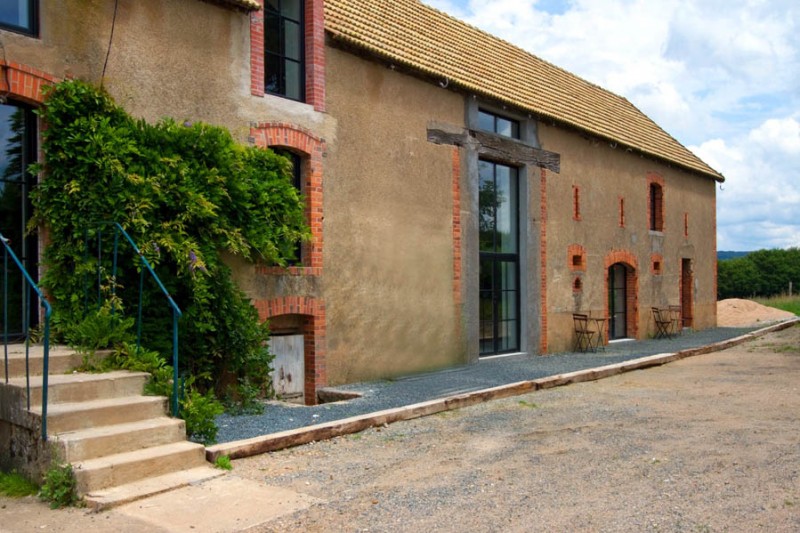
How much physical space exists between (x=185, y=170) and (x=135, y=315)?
1.70m

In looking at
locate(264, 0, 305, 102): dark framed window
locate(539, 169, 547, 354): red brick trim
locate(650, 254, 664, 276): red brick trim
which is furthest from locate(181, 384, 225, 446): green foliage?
locate(650, 254, 664, 276): red brick trim

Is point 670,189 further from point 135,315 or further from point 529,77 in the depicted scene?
point 135,315

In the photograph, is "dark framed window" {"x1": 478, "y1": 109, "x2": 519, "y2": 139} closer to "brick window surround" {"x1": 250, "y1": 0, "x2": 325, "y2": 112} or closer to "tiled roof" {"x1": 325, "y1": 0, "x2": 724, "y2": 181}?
"tiled roof" {"x1": 325, "y1": 0, "x2": 724, "y2": 181}

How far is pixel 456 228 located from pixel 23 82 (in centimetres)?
742

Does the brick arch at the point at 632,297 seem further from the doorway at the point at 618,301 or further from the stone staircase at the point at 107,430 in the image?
the stone staircase at the point at 107,430

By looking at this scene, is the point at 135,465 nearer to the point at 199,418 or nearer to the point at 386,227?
the point at 199,418

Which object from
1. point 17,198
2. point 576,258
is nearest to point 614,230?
point 576,258

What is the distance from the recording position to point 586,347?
15859mm

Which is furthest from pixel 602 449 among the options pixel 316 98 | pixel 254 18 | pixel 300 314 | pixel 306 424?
pixel 254 18

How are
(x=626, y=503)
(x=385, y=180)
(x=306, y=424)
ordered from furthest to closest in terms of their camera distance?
(x=385, y=180), (x=306, y=424), (x=626, y=503)

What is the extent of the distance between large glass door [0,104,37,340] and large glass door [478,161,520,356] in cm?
832

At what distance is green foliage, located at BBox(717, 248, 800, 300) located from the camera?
44.2 metres

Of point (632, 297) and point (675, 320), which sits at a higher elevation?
point (632, 297)

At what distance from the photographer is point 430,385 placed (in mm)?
10242
